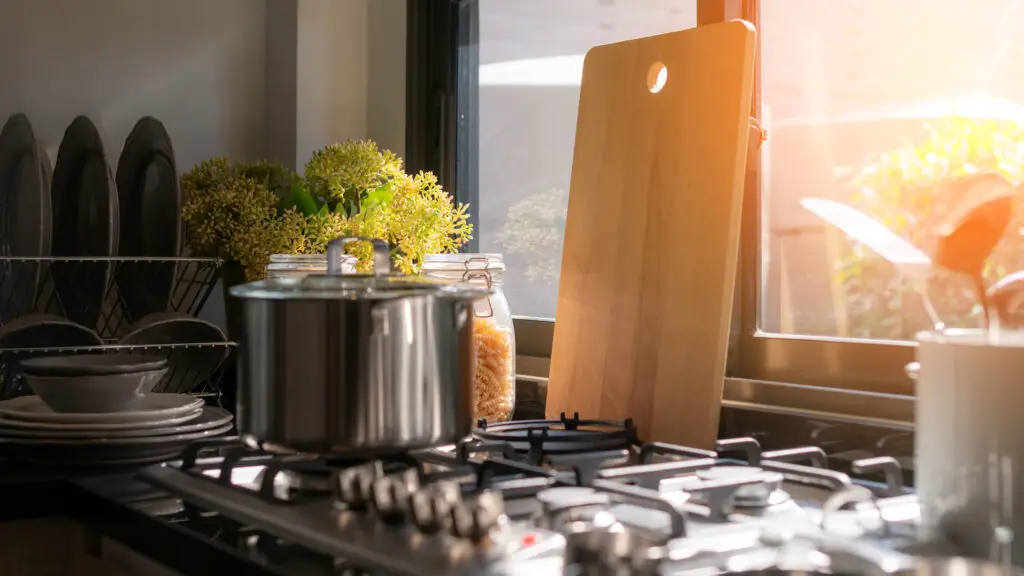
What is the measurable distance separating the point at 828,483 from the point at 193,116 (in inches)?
56.4

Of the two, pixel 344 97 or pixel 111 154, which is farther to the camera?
pixel 344 97

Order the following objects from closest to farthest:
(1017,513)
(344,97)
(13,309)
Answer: (1017,513), (13,309), (344,97)

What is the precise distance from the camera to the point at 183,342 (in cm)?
156

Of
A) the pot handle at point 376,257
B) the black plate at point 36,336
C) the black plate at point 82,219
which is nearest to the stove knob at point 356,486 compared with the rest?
the pot handle at point 376,257

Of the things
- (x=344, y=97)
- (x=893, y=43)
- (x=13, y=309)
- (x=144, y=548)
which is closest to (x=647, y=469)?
(x=144, y=548)

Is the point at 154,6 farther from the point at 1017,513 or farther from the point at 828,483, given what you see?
the point at 1017,513

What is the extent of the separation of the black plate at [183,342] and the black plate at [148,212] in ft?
0.46

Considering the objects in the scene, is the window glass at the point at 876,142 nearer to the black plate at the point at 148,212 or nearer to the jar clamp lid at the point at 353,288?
the jar clamp lid at the point at 353,288

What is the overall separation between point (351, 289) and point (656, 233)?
1.46 feet

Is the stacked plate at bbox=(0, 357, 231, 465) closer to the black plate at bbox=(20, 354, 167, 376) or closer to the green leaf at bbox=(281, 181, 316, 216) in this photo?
the black plate at bbox=(20, 354, 167, 376)

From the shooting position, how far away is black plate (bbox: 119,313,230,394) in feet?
4.99

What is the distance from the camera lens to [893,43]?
1.23 meters

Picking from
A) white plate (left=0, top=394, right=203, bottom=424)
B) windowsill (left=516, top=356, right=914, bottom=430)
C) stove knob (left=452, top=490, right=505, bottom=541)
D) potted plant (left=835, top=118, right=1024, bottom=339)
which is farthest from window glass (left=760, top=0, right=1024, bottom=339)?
white plate (left=0, top=394, right=203, bottom=424)

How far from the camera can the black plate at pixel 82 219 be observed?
1.57 metres
